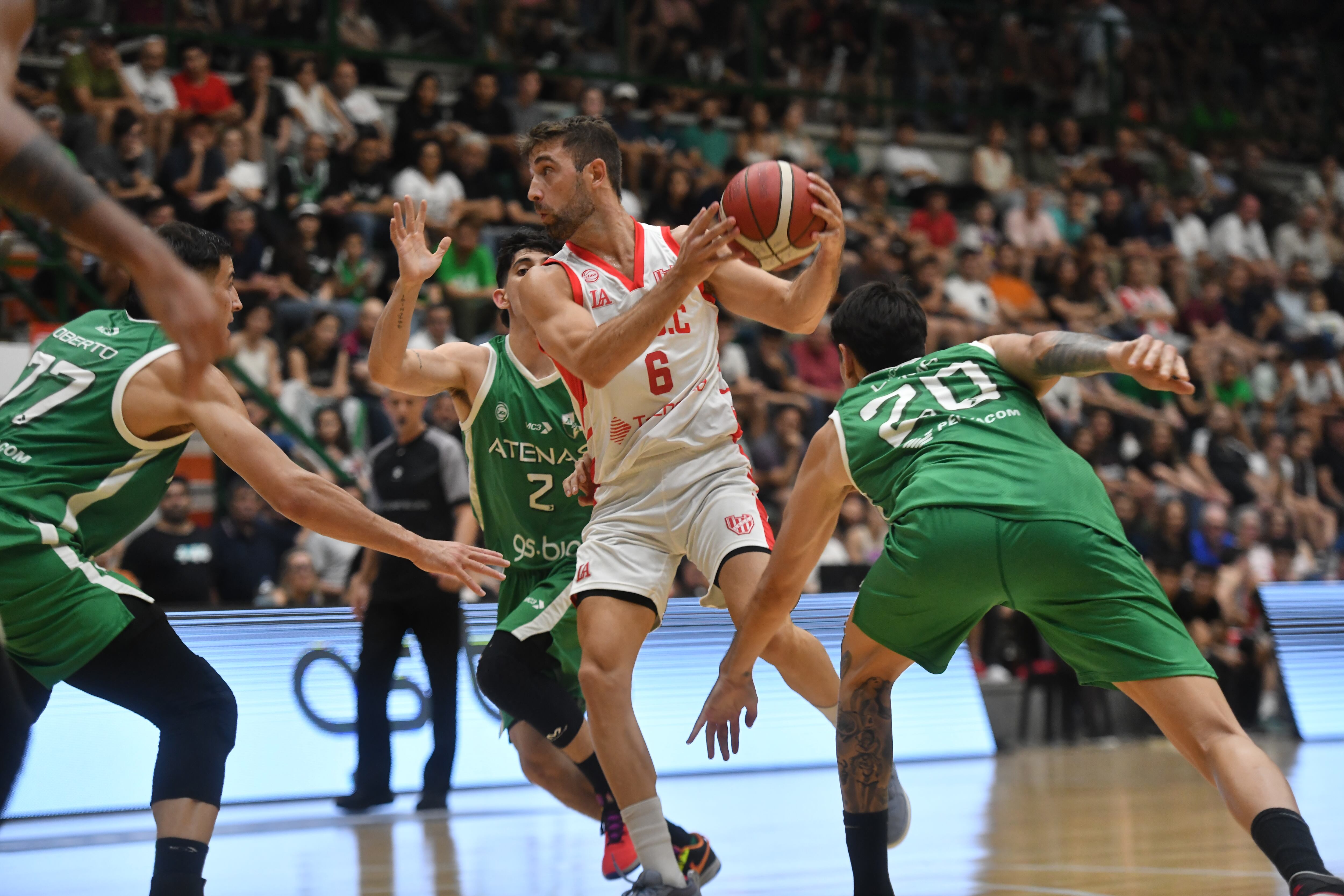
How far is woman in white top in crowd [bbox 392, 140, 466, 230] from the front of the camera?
1246 cm

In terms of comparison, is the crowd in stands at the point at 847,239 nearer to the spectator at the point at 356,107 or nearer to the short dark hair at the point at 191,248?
the spectator at the point at 356,107

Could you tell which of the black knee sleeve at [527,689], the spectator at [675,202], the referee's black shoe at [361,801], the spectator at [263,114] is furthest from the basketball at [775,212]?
the spectator at [675,202]

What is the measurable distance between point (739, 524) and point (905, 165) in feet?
42.9

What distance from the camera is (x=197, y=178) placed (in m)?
11.2

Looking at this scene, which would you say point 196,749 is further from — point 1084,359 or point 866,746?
point 1084,359

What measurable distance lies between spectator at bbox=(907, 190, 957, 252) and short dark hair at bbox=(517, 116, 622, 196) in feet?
36.8

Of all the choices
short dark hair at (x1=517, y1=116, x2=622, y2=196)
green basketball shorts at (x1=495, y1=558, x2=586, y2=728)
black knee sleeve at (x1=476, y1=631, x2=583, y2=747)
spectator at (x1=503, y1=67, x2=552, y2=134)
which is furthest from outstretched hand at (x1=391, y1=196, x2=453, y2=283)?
spectator at (x1=503, y1=67, x2=552, y2=134)

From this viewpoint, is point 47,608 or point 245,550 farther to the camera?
point 245,550

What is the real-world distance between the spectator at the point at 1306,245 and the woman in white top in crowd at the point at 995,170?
3755 mm

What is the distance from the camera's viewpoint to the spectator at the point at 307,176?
39.5 ft

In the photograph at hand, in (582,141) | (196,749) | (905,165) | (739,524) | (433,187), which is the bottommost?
(905,165)

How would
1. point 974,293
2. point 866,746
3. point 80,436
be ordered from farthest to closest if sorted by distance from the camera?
point 974,293 → point 866,746 → point 80,436

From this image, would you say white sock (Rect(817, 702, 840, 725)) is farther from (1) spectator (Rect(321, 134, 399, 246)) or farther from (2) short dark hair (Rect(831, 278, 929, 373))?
(1) spectator (Rect(321, 134, 399, 246))

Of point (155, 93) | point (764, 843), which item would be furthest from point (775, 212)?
point (155, 93)
